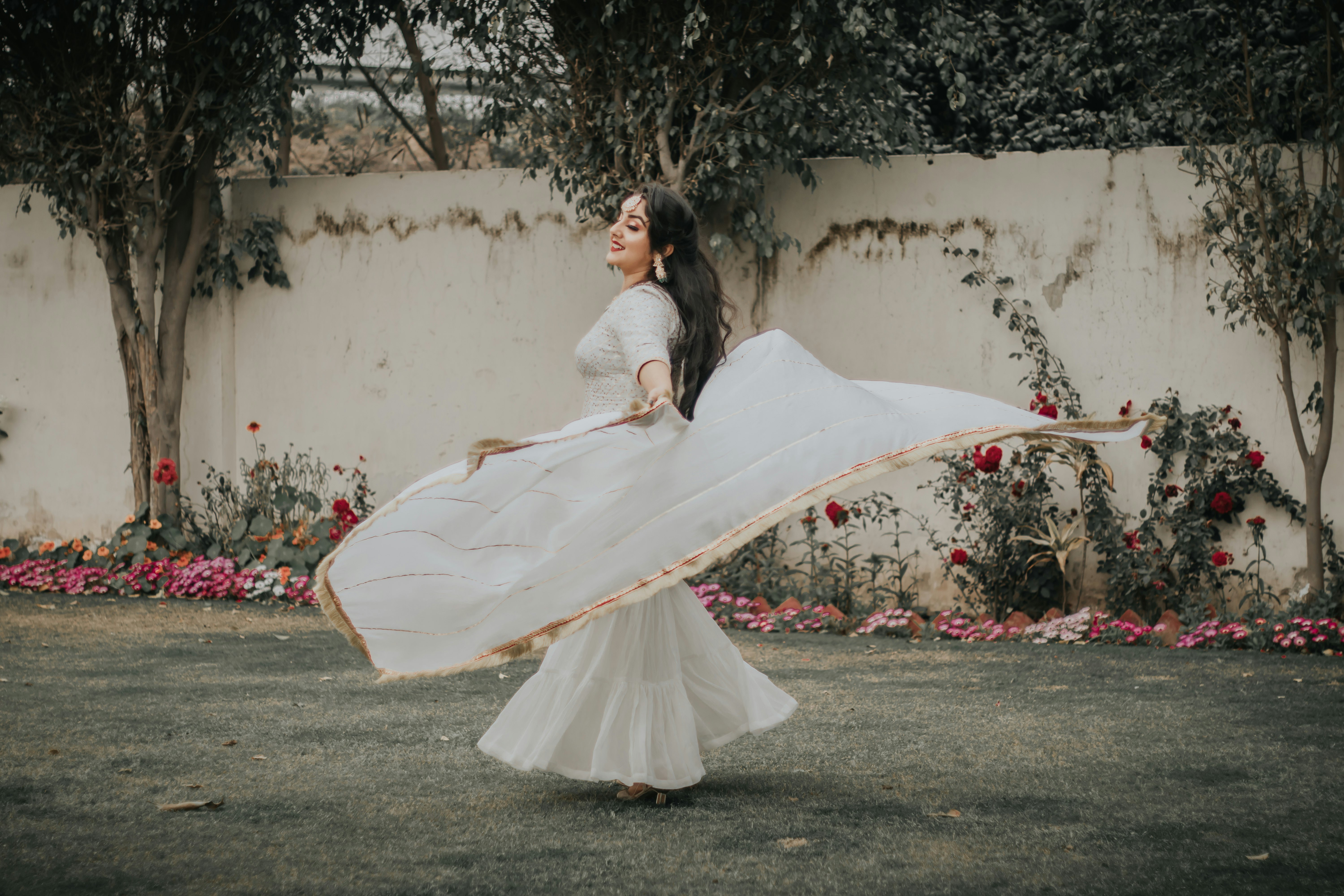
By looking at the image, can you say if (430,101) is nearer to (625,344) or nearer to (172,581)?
(172,581)

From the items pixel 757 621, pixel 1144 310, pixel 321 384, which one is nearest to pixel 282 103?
pixel 321 384

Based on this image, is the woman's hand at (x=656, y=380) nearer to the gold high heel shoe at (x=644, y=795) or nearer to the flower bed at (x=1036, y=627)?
the gold high heel shoe at (x=644, y=795)

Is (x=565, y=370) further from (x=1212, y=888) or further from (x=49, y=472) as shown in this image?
(x=1212, y=888)

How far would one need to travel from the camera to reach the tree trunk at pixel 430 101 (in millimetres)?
10133

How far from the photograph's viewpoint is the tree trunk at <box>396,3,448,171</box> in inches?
399

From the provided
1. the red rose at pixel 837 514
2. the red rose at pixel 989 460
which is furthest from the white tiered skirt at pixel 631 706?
the red rose at pixel 837 514

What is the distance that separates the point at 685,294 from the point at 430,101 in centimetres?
937

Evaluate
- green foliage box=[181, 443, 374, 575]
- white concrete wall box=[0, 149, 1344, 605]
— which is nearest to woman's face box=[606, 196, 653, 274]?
white concrete wall box=[0, 149, 1344, 605]

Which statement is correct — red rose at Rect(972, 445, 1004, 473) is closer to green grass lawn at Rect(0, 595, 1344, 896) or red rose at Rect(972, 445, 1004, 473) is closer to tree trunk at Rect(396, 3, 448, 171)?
green grass lawn at Rect(0, 595, 1344, 896)

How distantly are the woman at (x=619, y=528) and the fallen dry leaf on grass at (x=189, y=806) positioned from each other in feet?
2.29

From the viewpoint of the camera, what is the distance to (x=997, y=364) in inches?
259

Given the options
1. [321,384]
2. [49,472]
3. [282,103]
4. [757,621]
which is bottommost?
[757,621]

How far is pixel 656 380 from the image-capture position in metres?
3.14

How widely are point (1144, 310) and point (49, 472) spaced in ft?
22.5
